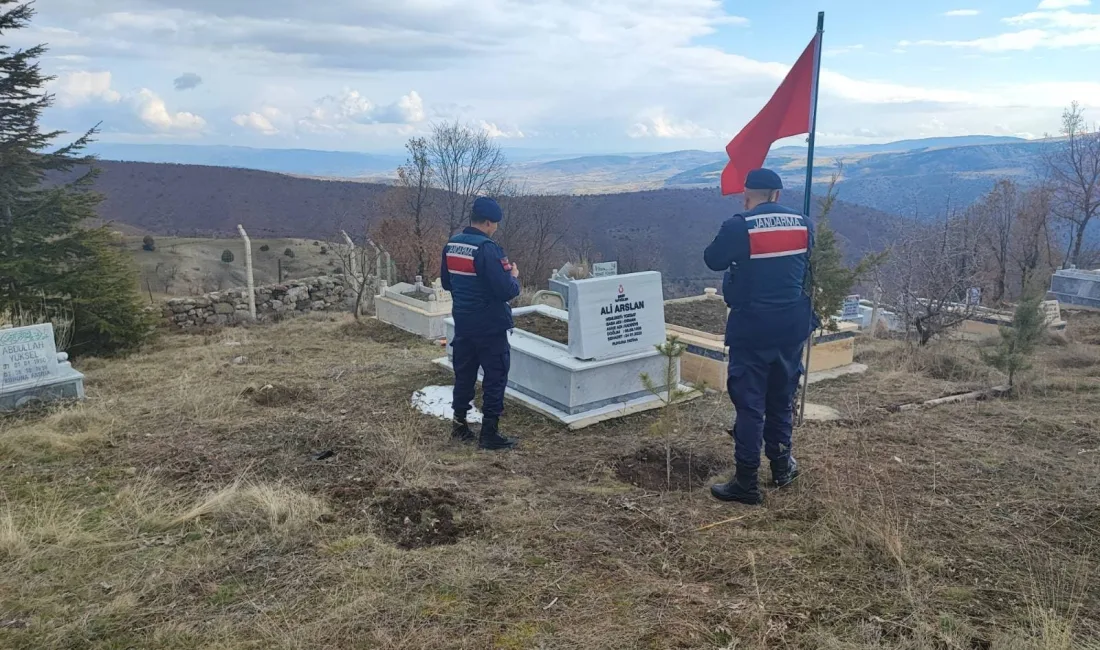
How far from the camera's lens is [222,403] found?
21.3 feet

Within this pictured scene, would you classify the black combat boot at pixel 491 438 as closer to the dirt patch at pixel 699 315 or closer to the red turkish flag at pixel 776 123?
the red turkish flag at pixel 776 123

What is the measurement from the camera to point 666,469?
4848 millimetres

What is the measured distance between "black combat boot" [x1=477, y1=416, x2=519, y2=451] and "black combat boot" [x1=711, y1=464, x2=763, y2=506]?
1.92 metres

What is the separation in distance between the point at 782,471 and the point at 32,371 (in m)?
6.96

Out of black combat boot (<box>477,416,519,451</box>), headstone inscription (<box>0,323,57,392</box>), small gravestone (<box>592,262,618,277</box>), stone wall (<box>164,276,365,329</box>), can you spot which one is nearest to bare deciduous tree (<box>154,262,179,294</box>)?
stone wall (<box>164,276,365,329</box>)

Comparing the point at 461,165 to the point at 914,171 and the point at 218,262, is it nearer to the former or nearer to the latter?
the point at 218,262

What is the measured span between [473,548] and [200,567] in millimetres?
1341

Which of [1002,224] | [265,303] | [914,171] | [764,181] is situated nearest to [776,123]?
[764,181]

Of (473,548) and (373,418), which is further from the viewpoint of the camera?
(373,418)

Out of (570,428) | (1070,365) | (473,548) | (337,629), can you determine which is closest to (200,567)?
(337,629)

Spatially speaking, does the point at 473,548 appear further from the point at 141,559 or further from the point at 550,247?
the point at 550,247

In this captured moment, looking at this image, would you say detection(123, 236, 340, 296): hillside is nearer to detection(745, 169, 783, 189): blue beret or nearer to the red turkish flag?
the red turkish flag

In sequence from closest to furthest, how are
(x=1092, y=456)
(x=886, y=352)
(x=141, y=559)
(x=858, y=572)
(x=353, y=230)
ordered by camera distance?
(x=858, y=572) < (x=141, y=559) < (x=1092, y=456) < (x=886, y=352) < (x=353, y=230)

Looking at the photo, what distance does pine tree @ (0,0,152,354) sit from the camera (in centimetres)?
941
